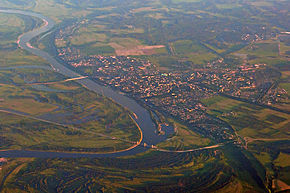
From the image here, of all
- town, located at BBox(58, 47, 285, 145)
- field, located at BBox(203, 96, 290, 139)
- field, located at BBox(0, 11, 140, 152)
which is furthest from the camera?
town, located at BBox(58, 47, 285, 145)

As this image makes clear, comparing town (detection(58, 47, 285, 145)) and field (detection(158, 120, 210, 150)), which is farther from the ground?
town (detection(58, 47, 285, 145))

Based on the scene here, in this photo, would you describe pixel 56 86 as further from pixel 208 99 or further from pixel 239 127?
pixel 239 127

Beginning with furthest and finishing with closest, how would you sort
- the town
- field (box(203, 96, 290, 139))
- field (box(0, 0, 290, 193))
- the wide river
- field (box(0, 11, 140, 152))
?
the town < field (box(203, 96, 290, 139)) < field (box(0, 11, 140, 152)) < the wide river < field (box(0, 0, 290, 193))

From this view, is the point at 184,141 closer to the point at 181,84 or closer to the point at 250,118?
the point at 250,118

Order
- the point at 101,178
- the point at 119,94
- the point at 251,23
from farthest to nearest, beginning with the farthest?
1. the point at 251,23
2. the point at 119,94
3. the point at 101,178

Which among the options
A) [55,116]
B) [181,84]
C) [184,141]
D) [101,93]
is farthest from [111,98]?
[184,141]

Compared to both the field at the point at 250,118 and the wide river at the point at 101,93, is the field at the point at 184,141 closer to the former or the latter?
the wide river at the point at 101,93

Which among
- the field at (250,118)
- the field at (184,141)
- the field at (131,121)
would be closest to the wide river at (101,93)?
the field at (131,121)

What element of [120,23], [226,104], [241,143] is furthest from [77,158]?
[120,23]

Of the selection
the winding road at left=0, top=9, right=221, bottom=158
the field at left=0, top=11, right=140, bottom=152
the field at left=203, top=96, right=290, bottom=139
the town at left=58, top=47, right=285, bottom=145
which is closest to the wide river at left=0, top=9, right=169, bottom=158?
the winding road at left=0, top=9, right=221, bottom=158

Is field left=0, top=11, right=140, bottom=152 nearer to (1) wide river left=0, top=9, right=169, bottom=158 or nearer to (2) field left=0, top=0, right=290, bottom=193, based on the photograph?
(2) field left=0, top=0, right=290, bottom=193

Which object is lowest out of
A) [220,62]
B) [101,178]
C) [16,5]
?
[101,178]
